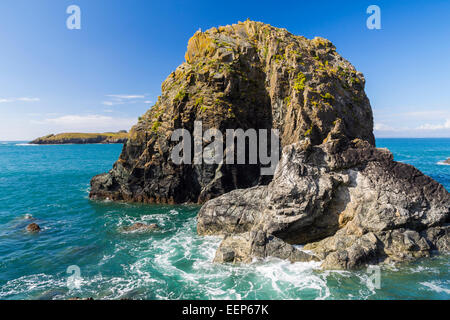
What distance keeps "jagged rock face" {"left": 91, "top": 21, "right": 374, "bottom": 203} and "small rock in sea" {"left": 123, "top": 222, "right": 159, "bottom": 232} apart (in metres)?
10.4

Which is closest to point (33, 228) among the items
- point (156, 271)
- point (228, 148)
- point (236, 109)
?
point (156, 271)

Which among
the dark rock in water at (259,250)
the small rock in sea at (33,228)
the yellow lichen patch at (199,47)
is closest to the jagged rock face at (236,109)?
the yellow lichen patch at (199,47)

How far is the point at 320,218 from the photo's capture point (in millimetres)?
22828

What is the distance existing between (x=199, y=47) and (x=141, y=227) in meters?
34.9

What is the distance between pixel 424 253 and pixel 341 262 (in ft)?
23.2

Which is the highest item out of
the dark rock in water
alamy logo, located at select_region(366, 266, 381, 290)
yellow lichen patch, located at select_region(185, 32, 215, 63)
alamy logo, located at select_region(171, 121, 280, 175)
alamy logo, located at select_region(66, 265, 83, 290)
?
yellow lichen patch, located at select_region(185, 32, 215, 63)

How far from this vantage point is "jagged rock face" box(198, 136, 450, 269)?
19.9 m

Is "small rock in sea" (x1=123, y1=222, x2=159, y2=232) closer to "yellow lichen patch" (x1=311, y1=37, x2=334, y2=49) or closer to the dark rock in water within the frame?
the dark rock in water

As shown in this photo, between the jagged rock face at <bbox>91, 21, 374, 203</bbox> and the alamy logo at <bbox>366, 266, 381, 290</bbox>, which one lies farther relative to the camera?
the jagged rock face at <bbox>91, 21, 374, 203</bbox>

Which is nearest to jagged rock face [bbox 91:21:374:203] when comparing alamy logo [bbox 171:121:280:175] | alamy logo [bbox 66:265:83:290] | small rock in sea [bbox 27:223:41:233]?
alamy logo [bbox 171:121:280:175]

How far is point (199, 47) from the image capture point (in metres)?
47.4

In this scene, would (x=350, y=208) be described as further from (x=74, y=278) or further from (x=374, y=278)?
(x=74, y=278)

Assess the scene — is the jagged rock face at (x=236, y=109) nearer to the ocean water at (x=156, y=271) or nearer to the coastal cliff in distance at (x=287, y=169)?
the coastal cliff in distance at (x=287, y=169)

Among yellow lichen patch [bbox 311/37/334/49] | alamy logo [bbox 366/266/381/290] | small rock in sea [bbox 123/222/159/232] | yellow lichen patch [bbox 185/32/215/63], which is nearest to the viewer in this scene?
alamy logo [bbox 366/266/381/290]
